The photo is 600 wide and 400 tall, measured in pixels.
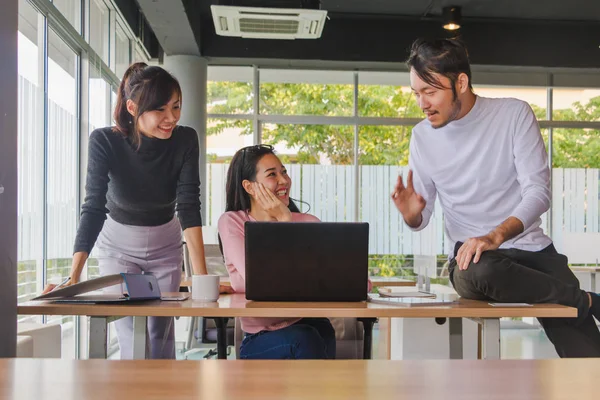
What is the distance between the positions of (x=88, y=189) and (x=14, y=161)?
1199 mm

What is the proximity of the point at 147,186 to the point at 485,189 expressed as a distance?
1.32 meters

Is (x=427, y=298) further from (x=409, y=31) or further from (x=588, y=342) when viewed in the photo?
(x=409, y=31)

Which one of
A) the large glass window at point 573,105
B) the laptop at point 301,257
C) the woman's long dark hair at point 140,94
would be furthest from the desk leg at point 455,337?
the large glass window at point 573,105

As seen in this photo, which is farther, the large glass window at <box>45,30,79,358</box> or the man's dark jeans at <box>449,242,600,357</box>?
the large glass window at <box>45,30,79,358</box>

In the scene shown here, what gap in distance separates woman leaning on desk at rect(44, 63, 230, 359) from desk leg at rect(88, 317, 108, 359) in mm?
656

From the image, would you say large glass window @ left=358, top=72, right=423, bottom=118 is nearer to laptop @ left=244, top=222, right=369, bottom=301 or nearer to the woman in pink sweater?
the woman in pink sweater

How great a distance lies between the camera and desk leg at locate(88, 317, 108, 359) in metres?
1.92

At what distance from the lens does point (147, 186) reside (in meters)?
2.77

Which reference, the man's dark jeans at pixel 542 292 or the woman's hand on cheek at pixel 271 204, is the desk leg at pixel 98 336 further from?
the man's dark jeans at pixel 542 292

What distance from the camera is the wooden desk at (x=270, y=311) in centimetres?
185

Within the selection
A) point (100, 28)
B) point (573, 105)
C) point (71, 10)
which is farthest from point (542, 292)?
point (573, 105)

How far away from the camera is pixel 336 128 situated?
876cm

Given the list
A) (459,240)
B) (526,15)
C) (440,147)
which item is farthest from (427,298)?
(526,15)

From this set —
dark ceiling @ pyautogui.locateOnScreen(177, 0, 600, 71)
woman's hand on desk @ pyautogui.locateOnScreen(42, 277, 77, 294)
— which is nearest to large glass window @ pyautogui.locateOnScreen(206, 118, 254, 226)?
dark ceiling @ pyautogui.locateOnScreen(177, 0, 600, 71)
